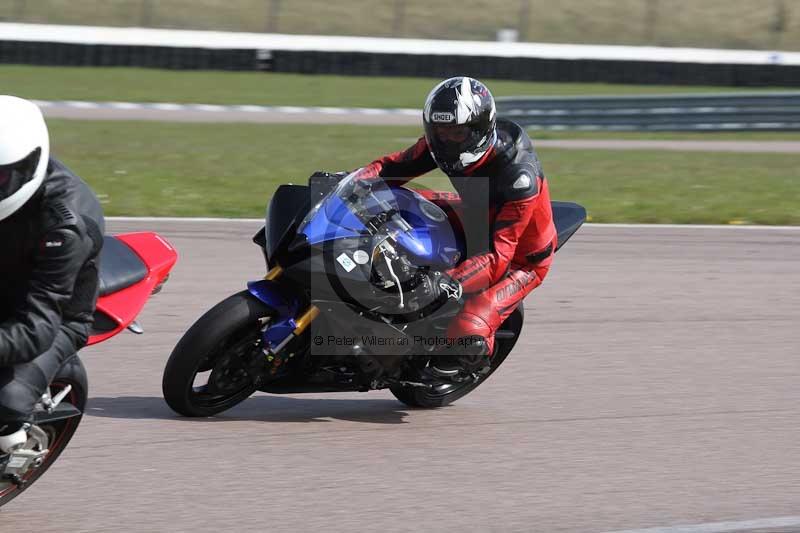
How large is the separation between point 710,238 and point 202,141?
25.8 feet

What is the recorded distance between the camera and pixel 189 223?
10.3 m

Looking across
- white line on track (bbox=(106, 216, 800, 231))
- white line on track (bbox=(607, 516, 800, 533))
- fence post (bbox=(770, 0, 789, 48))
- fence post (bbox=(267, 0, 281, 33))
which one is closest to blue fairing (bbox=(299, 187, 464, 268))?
white line on track (bbox=(607, 516, 800, 533))

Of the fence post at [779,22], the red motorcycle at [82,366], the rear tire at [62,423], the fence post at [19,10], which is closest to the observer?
the red motorcycle at [82,366]

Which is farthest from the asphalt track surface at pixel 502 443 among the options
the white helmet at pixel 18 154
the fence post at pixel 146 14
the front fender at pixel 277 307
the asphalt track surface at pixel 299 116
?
the fence post at pixel 146 14

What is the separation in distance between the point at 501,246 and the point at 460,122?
1.94 ft

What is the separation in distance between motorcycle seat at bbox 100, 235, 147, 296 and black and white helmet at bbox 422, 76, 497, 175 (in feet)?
4.81

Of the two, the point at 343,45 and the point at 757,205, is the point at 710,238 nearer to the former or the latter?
the point at 757,205

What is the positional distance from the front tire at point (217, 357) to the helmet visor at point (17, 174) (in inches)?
63.5

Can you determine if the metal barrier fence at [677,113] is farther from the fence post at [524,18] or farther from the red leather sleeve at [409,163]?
the red leather sleeve at [409,163]

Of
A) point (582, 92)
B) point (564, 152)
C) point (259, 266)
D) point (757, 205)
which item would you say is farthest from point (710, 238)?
point (582, 92)

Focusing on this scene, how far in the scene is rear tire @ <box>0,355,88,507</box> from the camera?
4.07m

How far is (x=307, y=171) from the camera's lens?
545 inches

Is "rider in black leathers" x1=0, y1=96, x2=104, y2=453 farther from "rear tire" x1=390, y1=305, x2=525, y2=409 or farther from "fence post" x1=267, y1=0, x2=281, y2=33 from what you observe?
"fence post" x1=267, y1=0, x2=281, y2=33

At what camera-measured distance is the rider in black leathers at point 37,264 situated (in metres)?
3.61
